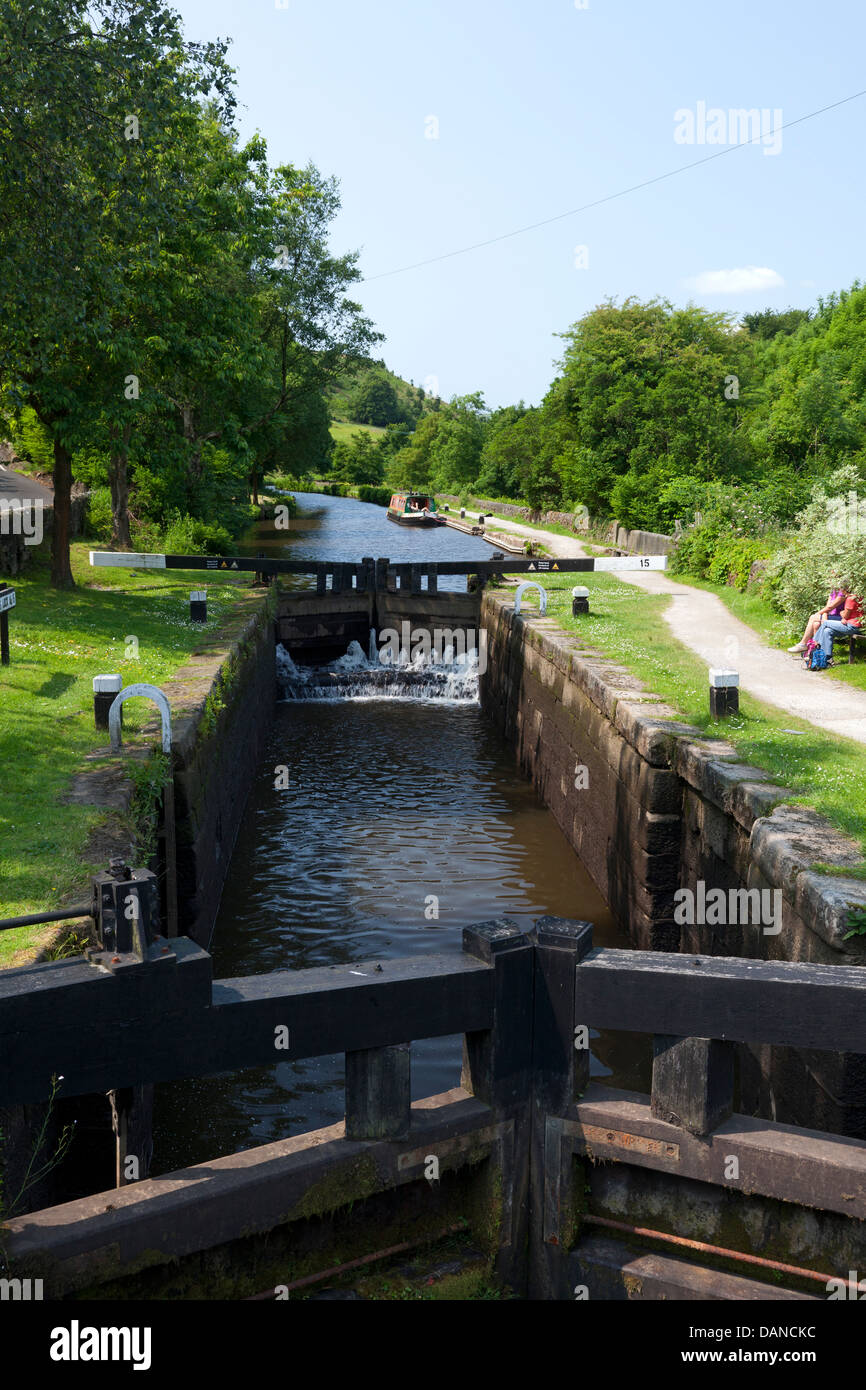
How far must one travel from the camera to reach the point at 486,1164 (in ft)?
13.9

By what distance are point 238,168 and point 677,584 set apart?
38.6ft

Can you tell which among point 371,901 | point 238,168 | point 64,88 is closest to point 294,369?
point 238,168

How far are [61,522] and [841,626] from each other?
10.7 m

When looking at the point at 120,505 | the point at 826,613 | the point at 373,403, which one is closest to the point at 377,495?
the point at 120,505

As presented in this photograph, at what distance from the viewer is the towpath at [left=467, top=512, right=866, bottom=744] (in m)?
9.12

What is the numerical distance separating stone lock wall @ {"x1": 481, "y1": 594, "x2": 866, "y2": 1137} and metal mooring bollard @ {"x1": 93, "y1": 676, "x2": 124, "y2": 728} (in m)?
4.10

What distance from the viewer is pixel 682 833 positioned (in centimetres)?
816

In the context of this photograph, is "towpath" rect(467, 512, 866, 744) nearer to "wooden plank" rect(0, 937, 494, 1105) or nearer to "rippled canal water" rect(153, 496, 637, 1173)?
"rippled canal water" rect(153, 496, 637, 1173)

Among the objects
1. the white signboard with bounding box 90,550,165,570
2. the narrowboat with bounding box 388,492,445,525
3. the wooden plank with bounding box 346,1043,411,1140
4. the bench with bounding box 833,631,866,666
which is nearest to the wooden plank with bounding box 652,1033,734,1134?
the wooden plank with bounding box 346,1043,411,1140

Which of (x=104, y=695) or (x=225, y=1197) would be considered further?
(x=104, y=695)

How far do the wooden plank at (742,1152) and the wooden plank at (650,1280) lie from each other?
36cm

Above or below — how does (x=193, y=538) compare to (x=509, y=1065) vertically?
above

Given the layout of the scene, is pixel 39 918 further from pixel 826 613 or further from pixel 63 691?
pixel 826 613

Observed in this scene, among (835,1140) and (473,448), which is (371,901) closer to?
(835,1140)
